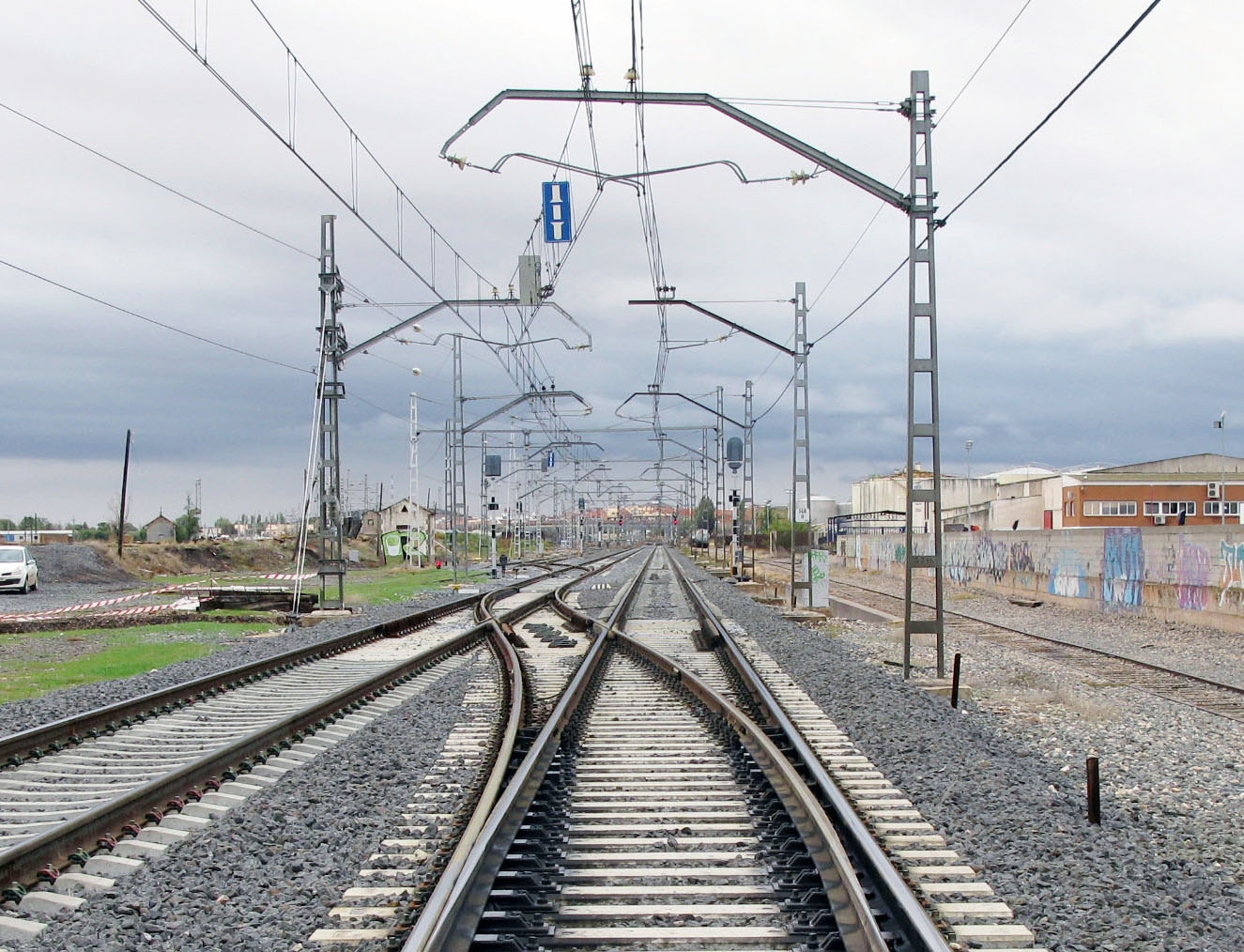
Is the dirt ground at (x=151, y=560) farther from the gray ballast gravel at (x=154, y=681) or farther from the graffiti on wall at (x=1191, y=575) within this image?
the graffiti on wall at (x=1191, y=575)

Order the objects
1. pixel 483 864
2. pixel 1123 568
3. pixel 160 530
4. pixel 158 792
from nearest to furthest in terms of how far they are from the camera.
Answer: pixel 483 864
pixel 158 792
pixel 1123 568
pixel 160 530

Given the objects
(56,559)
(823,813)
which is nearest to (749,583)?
(56,559)

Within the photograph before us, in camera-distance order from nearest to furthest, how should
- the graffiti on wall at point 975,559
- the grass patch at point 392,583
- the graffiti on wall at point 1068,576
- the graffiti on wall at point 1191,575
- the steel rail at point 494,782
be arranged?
the steel rail at point 494,782 < the graffiti on wall at point 1191,575 < the graffiti on wall at point 1068,576 < the grass patch at point 392,583 < the graffiti on wall at point 975,559

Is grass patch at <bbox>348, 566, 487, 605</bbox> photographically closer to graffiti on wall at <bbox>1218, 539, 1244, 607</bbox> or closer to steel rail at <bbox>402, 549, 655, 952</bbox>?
graffiti on wall at <bbox>1218, 539, 1244, 607</bbox>

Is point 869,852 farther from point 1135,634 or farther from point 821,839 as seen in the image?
point 1135,634

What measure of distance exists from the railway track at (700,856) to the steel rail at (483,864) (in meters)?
0.02

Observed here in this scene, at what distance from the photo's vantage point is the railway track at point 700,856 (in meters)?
5.27

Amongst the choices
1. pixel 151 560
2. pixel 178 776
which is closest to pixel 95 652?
pixel 178 776

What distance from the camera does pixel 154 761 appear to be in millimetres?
9586

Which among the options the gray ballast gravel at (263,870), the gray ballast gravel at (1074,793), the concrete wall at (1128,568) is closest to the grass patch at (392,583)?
the concrete wall at (1128,568)

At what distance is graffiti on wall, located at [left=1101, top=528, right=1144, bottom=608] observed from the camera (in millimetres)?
28375

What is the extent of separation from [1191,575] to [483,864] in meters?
24.3

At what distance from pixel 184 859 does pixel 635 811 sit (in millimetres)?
2852

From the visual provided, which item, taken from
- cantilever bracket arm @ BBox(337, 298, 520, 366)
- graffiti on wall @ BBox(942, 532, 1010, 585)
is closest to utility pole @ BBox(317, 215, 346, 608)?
cantilever bracket arm @ BBox(337, 298, 520, 366)
